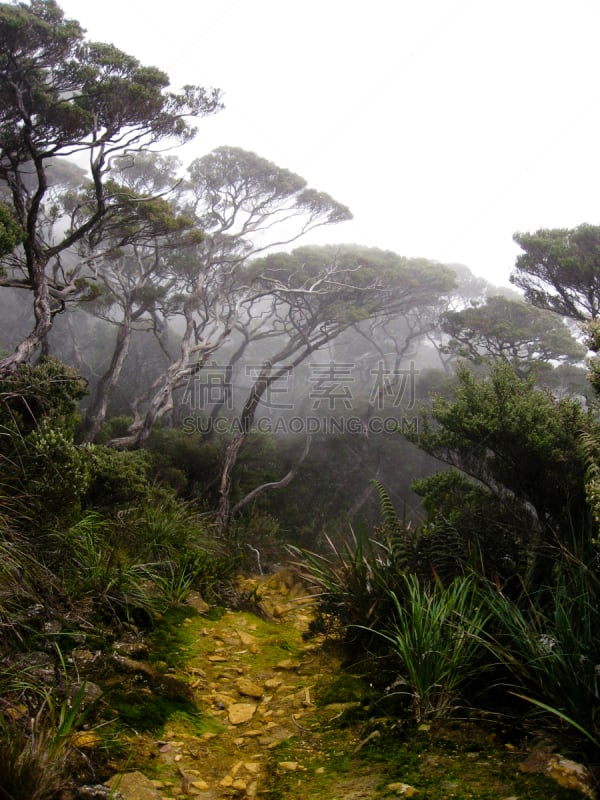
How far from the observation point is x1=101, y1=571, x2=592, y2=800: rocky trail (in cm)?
204

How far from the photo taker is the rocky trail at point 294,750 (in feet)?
6.70

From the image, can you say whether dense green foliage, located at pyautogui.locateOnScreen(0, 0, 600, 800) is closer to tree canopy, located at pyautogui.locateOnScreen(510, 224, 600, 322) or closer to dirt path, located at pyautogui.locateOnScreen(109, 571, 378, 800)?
tree canopy, located at pyautogui.locateOnScreen(510, 224, 600, 322)

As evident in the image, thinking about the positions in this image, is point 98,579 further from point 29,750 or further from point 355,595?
point 29,750

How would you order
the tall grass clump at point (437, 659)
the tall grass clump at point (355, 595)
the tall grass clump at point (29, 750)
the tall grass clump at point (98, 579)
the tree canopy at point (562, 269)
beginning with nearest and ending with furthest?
the tall grass clump at point (29, 750) → the tall grass clump at point (437, 659) → the tall grass clump at point (98, 579) → the tall grass clump at point (355, 595) → the tree canopy at point (562, 269)

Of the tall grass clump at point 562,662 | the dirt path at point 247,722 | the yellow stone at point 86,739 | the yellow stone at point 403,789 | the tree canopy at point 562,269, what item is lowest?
the dirt path at point 247,722

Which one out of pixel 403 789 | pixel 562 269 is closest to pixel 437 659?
→ pixel 403 789

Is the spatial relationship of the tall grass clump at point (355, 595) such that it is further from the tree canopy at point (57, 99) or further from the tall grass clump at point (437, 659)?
the tree canopy at point (57, 99)

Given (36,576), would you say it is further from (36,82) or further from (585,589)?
(36,82)

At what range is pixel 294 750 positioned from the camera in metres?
2.57

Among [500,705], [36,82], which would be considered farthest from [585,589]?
[36,82]

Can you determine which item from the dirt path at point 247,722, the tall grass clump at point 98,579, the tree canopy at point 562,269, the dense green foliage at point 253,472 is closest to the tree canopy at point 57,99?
the dense green foliage at point 253,472

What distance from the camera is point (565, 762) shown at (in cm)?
198

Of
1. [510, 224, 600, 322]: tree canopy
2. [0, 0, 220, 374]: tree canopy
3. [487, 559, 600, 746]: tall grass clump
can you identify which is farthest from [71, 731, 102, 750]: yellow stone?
[510, 224, 600, 322]: tree canopy

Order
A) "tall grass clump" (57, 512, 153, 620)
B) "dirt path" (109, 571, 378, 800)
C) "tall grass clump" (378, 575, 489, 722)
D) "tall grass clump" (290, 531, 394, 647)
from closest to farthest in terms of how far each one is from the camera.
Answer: "dirt path" (109, 571, 378, 800) < "tall grass clump" (378, 575, 489, 722) < "tall grass clump" (57, 512, 153, 620) < "tall grass clump" (290, 531, 394, 647)
